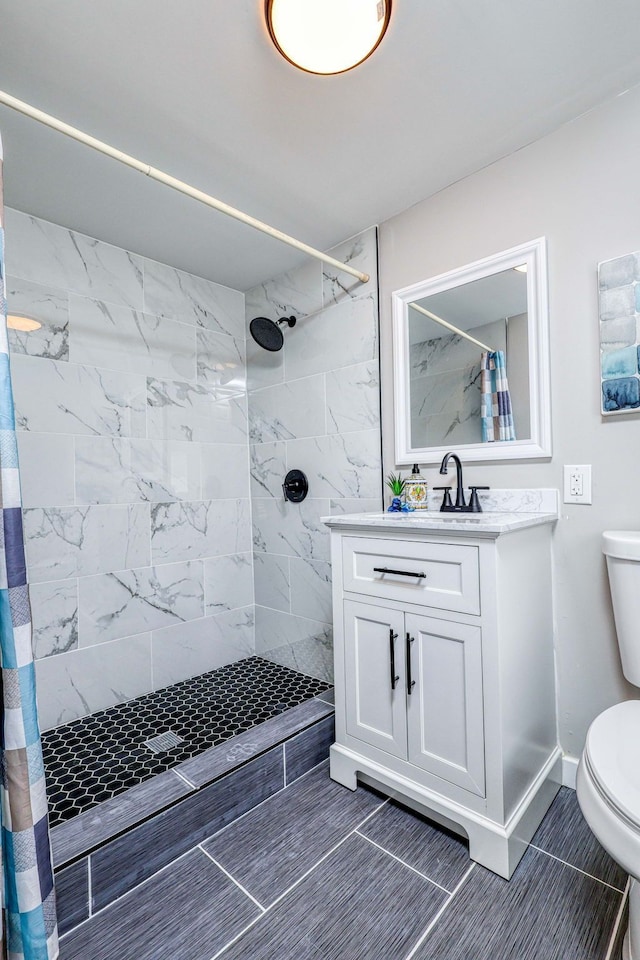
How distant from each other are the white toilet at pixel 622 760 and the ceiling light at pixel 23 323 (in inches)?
88.8

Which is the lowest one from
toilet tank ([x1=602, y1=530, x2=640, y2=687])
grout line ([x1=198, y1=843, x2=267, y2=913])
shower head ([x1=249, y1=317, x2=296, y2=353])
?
grout line ([x1=198, y1=843, x2=267, y2=913])

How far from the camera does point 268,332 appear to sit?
239cm

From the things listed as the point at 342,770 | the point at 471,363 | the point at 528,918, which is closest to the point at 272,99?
the point at 471,363

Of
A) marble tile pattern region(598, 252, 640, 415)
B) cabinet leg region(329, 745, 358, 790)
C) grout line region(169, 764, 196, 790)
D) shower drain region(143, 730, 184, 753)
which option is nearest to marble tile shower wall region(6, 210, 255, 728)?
shower drain region(143, 730, 184, 753)

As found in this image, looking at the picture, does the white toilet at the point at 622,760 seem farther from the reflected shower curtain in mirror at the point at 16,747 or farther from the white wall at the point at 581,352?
the reflected shower curtain in mirror at the point at 16,747

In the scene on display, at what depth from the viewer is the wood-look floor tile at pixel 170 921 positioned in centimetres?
110

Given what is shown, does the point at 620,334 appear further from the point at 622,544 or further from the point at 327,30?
the point at 327,30

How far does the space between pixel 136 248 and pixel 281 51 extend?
50.0 inches

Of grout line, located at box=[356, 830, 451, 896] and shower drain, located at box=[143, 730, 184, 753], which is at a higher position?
shower drain, located at box=[143, 730, 184, 753]

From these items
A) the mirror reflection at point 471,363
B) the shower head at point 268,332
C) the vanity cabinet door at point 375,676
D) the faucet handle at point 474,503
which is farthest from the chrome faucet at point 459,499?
the shower head at point 268,332

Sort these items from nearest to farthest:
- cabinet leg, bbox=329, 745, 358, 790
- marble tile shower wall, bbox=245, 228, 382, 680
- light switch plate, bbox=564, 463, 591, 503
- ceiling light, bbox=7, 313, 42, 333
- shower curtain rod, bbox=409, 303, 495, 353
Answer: light switch plate, bbox=564, 463, 591, 503
cabinet leg, bbox=329, 745, 358, 790
shower curtain rod, bbox=409, 303, 495, 353
ceiling light, bbox=7, 313, 42, 333
marble tile shower wall, bbox=245, 228, 382, 680

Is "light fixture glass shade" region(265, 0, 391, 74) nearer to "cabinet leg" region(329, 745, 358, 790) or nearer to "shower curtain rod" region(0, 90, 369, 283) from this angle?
"shower curtain rod" region(0, 90, 369, 283)

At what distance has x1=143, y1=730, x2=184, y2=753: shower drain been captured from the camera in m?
1.70

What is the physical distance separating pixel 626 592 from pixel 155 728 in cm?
176
